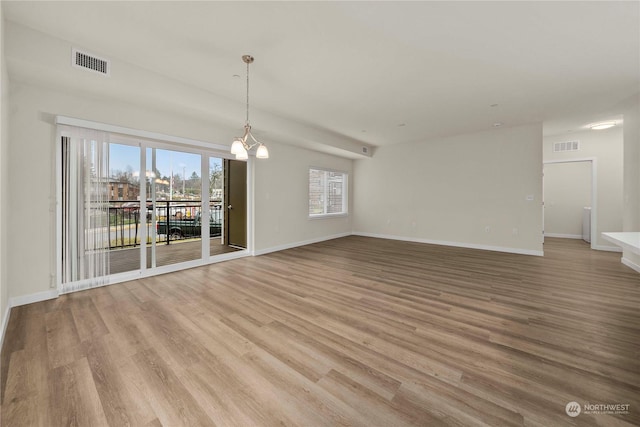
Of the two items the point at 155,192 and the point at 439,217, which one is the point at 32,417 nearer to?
the point at 155,192

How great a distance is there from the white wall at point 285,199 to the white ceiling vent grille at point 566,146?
577 cm

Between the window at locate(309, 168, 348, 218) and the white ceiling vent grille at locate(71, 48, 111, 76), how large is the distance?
4420mm

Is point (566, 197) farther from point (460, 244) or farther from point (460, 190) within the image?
point (460, 244)

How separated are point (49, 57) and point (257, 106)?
240 centimetres

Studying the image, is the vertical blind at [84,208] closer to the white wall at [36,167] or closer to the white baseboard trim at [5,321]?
the white wall at [36,167]

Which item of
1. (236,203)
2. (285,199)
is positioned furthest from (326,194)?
(236,203)

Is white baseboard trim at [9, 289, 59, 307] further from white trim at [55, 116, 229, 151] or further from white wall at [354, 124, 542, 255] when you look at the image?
white wall at [354, 124, 542, 255]

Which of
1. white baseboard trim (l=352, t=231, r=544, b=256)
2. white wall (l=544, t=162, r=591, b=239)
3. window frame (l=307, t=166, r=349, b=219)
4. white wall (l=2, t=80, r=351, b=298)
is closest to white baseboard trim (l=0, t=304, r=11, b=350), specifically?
white wall (l=2, t=80, r=351, b=298)

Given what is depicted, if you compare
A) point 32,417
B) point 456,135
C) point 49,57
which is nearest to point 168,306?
point 32,417

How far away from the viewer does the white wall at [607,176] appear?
219 inches

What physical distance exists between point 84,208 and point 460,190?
7.17 meters

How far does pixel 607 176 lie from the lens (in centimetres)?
566

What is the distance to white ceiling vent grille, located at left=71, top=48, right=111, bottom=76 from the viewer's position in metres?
2.56

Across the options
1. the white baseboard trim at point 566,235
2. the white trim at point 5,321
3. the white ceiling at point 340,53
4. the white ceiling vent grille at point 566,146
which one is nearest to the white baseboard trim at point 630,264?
the white ceiling at point 340,53
